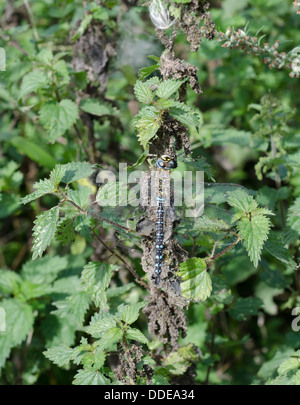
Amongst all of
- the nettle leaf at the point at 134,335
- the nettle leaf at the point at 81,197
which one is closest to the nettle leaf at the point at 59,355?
the nettle leaf at the point at 134,335

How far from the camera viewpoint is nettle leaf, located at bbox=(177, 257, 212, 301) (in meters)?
1.32

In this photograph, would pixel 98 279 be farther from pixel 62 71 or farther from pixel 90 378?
pixel 62 71

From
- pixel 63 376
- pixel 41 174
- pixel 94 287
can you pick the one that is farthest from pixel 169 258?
pixel 41 174

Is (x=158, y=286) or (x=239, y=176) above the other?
(x=158, y=286)

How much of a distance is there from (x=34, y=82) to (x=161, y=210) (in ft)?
3.28

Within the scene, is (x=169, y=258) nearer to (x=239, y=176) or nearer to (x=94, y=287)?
(x=94, y=287)

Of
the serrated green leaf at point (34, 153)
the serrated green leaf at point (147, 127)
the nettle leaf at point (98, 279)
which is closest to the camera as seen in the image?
the serrated green leaf at point (147, 127)

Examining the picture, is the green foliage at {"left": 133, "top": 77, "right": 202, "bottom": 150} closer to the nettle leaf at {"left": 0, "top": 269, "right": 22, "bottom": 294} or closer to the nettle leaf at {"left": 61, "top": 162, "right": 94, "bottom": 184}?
the nettle leaf at {"left": 61, "top": 162, "right": 94, "bottom": 184}

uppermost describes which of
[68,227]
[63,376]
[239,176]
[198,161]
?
[198,161]

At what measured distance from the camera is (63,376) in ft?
6.97

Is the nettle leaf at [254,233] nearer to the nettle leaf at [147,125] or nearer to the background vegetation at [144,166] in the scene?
the background vegetation at [144,166]

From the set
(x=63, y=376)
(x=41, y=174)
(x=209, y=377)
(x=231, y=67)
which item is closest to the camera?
(x=209, y=377)

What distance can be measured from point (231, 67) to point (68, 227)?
1959 millimetres

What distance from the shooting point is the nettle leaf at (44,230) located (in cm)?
126
